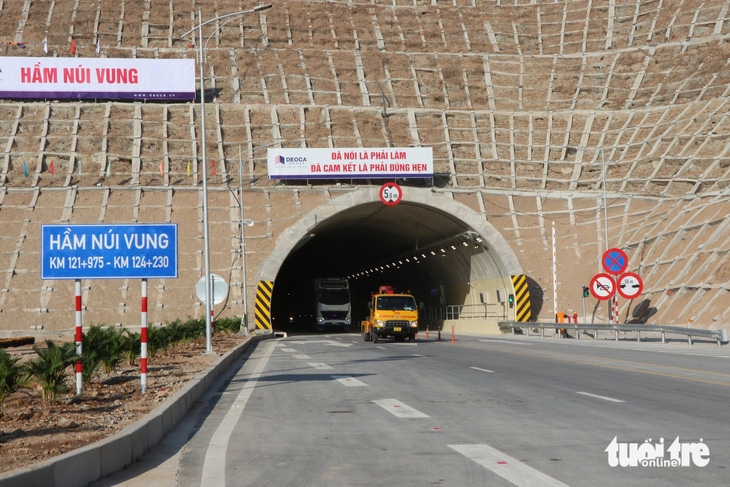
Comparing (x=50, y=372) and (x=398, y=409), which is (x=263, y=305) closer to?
(x=50, y=372)

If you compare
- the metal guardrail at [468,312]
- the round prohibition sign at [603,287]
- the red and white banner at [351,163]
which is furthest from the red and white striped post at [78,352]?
the metal guardrail at [468,312]

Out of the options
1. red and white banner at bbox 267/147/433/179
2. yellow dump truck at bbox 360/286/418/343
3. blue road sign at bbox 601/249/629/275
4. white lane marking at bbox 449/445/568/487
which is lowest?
white lane marking at bbox 449/445/568/487

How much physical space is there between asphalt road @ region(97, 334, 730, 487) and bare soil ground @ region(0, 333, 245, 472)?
32.5 inches

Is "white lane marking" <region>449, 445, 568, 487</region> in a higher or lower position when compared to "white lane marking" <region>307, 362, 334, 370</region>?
lower

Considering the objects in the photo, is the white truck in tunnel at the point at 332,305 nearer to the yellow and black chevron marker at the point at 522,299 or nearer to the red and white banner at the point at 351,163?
the red and white banner at the point at 351,163

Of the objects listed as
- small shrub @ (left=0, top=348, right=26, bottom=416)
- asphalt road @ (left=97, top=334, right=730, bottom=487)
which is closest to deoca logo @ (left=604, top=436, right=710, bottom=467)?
asphalt road @ (left=97, top=334, right=730, bottom=487)

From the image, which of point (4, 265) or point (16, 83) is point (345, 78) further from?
point (4, 265)

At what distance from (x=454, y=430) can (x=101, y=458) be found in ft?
15.1

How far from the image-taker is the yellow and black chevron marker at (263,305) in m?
48.4

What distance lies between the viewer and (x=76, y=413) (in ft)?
39.5

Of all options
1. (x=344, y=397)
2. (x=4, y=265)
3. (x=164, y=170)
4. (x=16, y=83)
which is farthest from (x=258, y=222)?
(x=344, y=397)

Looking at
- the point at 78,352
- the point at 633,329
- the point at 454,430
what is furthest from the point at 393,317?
the point at 454,430

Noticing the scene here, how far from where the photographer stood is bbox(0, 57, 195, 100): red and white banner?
57125mm

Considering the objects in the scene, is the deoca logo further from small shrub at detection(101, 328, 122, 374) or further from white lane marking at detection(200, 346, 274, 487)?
small shrub at detection(101, 328, 122, 374)
